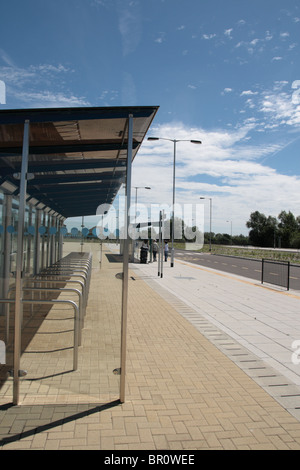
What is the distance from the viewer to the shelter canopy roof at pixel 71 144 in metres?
3.64

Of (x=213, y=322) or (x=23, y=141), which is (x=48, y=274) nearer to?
(x=213, y=322)

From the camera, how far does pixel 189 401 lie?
358cm

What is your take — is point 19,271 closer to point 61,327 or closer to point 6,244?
point 61,327

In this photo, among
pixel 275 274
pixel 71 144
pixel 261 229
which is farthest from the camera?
pixel 261 229

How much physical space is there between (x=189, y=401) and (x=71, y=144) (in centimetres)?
294

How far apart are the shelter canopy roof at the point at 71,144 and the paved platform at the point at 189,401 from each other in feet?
7.30

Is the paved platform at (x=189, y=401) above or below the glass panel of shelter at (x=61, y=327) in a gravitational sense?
below

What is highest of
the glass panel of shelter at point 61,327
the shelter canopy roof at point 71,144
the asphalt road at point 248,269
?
the shelter canopy roof at point 71,144

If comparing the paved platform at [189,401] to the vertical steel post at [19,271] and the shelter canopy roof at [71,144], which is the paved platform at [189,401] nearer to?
the vertical steel post at [19,271]

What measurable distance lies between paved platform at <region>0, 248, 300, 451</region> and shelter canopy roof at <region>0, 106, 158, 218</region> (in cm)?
222

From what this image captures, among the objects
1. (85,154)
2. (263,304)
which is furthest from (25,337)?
(263,304)

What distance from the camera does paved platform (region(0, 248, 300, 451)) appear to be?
2879 mm

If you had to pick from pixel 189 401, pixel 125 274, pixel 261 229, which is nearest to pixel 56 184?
pixel 125 274

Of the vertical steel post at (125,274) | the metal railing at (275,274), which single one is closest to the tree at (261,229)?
the metal railing at (275,274)
